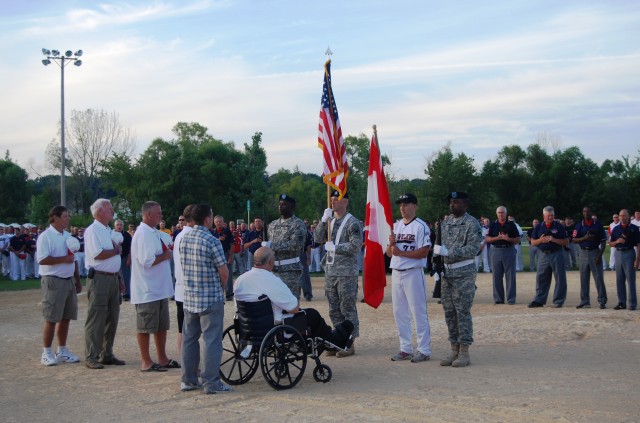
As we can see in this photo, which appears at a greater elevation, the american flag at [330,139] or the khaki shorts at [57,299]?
the american flag at [330,139]

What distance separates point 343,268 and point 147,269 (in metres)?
2.60

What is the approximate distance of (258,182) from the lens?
6012 centimetres

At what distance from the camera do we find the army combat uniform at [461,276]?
27.6 ft

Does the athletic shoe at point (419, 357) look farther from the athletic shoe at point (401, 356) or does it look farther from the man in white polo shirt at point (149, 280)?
the man in white polo shirt at point (149, 280)

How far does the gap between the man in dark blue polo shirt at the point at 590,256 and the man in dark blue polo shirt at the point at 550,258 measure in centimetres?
35

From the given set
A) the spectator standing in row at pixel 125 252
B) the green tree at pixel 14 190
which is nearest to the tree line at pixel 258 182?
the green tree at pixel 14 190

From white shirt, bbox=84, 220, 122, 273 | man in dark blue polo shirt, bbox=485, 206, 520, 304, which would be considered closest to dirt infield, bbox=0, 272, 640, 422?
white shirt, bbox=84, 220, 122, 273

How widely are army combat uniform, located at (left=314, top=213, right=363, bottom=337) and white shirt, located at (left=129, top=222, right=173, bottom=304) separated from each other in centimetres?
224

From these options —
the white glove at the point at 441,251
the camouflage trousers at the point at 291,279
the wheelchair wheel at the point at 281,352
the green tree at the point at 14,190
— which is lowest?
the wheelchair wheel at the point at 281,352

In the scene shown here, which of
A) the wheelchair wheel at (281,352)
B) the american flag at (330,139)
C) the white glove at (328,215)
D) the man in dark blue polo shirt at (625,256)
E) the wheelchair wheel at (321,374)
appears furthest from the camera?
the man in dark blue polo shirt at (625,256)

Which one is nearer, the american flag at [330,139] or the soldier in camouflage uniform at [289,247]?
the soldier in camouflage uniform at [289,247]

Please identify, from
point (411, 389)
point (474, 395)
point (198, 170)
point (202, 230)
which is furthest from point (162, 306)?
point (198, 170)

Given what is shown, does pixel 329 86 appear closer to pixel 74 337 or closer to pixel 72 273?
pixel 72 273

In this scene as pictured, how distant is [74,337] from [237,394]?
211 inches
